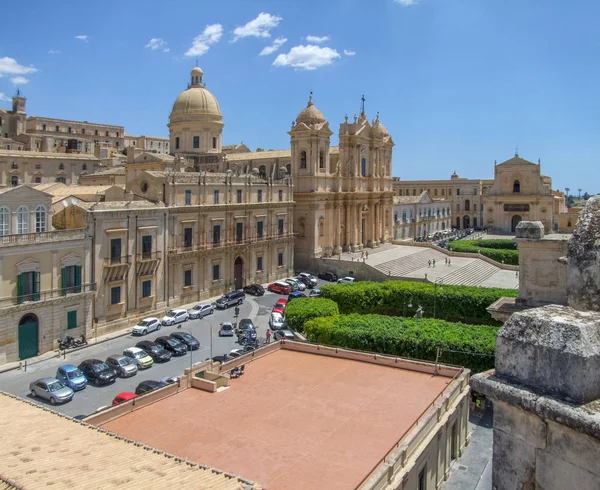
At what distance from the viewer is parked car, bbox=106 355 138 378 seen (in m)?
27.7

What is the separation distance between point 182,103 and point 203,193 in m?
16.8

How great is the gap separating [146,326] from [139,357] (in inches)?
237

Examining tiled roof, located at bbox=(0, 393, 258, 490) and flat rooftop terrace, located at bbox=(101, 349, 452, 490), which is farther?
flat rooftop terrace, located at bbox=(101, 349, 452, 490)

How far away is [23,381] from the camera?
88.3ft

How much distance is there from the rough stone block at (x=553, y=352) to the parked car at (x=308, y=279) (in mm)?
46140

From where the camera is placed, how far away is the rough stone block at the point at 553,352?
12.7 ft

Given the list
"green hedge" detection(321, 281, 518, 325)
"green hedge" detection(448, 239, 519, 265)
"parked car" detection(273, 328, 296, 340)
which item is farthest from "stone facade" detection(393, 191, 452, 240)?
"parked car" detection(273, 328, 296, 340)

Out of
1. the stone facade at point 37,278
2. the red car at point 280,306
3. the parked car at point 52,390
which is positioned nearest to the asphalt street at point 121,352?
the parked car at point 52,390

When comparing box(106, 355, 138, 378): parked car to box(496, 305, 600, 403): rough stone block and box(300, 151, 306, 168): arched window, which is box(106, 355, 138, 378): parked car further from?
box(300, 151, 306, 168): arched window

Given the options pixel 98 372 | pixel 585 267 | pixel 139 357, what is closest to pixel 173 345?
pixel 139 357

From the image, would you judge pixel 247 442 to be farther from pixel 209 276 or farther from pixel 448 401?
pixel 209 276

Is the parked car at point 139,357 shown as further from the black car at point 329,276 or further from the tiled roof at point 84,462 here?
the black car at point 329,276

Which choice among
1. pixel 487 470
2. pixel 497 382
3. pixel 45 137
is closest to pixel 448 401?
pixel 487 470

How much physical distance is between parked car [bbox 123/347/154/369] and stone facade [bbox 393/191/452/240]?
53326 millimetres
